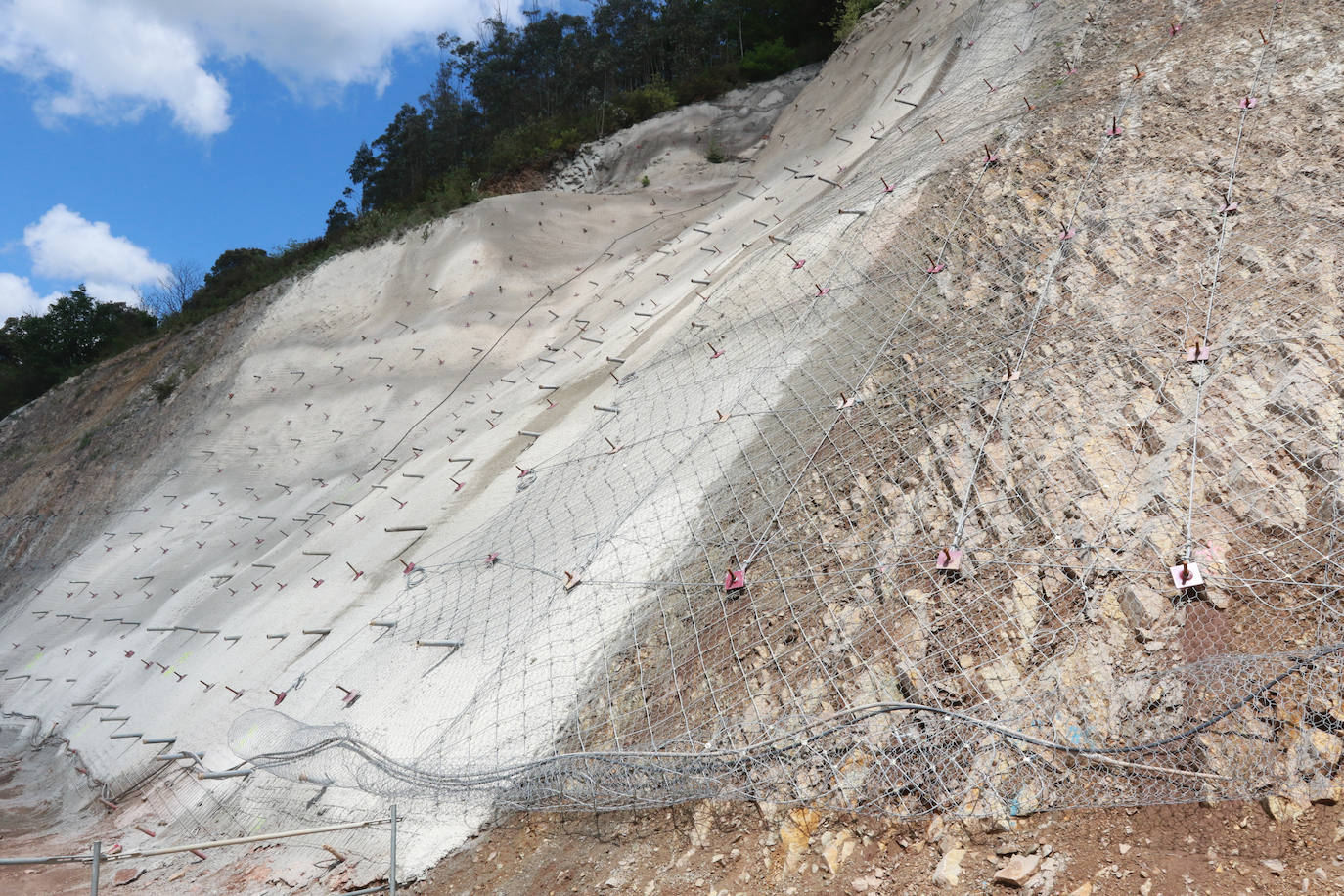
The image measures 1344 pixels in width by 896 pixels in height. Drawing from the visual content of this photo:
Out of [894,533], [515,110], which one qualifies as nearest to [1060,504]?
[894,533]

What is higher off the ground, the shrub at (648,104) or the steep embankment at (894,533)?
the shrub at (648,104)

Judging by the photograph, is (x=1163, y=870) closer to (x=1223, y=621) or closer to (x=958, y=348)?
(x=1223, y=621)

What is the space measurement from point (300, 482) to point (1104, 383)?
434 inches

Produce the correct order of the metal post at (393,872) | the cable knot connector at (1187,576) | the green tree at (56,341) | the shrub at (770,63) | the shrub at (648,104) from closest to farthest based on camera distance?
the cable knot connector at (1187,576) → the metal post at (393,872) → the shrub at (648,104) → the shrub at (770,63) → the green tree at (56,341)

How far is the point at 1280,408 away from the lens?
4363 mm

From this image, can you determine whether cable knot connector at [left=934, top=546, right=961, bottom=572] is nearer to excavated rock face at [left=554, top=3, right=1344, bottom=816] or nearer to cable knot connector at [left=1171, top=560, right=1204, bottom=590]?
excavated rock face at [left=554, top=3, right=1344, bottom=816]

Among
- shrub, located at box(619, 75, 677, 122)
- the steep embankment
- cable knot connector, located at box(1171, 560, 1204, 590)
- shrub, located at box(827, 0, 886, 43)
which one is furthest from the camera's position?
shrub, located at box(619, 75, 677, 122)

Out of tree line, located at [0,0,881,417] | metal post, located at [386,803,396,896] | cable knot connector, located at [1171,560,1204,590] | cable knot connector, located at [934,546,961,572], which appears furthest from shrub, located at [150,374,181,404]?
cable knot connector, located at [1171,560,1204,590]

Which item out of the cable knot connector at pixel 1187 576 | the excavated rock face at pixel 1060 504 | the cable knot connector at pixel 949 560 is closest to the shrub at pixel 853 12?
the excavated rock face at pixel 1060 504

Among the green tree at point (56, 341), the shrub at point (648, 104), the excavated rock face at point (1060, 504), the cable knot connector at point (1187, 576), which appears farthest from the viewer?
the green tree at point (56, 341)

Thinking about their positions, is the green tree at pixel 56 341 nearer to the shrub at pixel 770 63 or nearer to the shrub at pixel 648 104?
the shrub at pixel 648 104

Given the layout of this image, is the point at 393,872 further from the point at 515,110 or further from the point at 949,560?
the point at 515,110

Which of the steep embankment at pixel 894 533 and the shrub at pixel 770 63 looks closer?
the steep embankment at pixel 894 533

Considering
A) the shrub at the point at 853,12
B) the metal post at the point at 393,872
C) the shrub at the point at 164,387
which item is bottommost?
the metal post at the point at 393,872
